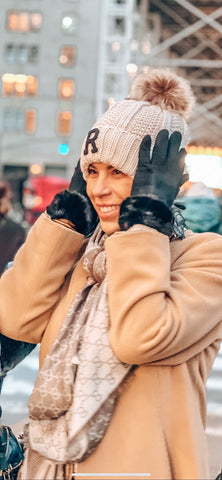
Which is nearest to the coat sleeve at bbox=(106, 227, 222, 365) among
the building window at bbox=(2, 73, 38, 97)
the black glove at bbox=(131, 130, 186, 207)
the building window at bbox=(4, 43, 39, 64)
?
the black glove at bbox=(131, 130, 186, 207)

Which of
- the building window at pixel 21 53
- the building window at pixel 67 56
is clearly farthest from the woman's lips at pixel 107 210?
the building window at pixel 21 53

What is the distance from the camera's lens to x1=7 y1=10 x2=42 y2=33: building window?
156ft

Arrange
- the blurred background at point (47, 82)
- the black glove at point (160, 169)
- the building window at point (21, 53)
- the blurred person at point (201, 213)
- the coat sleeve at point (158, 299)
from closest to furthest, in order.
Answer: the coat sleeve at point (158, 299), the black glove at point (160, 169), the blurred person at point (201, 213), the blurred background at point (47, 82), the building window at point (21, 53)

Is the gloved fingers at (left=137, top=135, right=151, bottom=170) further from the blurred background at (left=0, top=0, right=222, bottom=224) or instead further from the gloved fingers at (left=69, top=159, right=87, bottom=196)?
the blurred background at (left=0, top=0, right=222, bottom=224)

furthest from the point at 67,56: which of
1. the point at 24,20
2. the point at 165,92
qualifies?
the point at 165,92

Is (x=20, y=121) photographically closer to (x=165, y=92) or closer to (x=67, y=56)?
(x=67, y=56)

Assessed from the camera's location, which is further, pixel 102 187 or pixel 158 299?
pixel 102 187

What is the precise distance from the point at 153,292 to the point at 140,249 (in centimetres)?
13

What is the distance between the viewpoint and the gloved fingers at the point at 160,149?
6.14 feet

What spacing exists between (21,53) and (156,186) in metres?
48.8

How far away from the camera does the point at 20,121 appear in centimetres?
4841

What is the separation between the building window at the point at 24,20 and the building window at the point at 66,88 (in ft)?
13.8

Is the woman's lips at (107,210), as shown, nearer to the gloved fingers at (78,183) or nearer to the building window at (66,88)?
the gloved fingers at (78,183)

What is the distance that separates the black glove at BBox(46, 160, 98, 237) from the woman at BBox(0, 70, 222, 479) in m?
0.04
